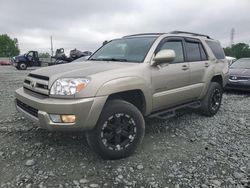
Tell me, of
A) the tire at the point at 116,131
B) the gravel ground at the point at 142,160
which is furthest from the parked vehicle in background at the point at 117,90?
the gravel ground at the point at 142,160

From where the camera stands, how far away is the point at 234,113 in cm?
596

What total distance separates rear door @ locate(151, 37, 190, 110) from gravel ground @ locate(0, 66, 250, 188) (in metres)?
0.64

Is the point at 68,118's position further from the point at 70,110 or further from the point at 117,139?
the point at 117,139

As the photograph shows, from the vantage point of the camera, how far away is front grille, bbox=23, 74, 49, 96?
10.4 feet

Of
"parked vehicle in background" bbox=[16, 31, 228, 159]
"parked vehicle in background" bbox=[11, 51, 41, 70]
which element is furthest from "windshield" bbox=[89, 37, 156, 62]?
"parked vehicle in background" bbox=[11, 51, 41, 70]

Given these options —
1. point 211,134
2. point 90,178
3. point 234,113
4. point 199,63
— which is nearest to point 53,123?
point 90,178

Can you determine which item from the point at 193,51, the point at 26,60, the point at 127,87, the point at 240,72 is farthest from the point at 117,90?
the point at 26,60

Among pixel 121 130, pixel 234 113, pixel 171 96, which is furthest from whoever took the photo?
pixel 234 113

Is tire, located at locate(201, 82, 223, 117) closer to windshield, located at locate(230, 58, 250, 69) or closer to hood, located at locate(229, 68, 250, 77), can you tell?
hood, located at locate(229, 68, 250, 77)

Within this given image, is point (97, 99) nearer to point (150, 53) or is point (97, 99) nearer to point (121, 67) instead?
point (121, 67)

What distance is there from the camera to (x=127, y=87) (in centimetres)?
337

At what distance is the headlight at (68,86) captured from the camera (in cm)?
298

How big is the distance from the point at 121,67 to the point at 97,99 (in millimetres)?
691

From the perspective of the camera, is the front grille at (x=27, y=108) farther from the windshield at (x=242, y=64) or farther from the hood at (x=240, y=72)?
the windshield at (x=242, y=64)
